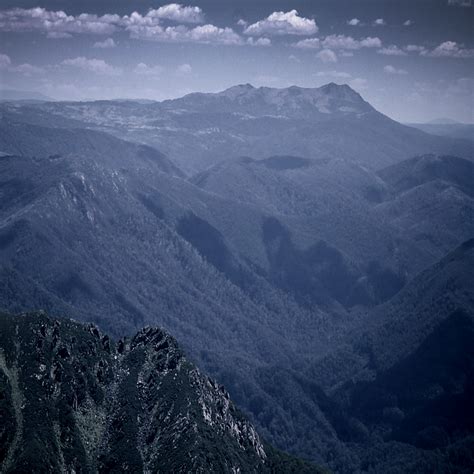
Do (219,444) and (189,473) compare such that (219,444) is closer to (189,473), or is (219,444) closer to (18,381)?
(189,473)

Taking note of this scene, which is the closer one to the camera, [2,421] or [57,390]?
[2,421]

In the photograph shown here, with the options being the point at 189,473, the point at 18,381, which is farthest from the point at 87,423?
the point at 189,473

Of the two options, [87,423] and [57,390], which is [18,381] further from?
[87,423]

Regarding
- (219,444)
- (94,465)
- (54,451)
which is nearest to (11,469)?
(54,451)

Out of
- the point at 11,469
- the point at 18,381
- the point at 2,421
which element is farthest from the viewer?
the point at 18,381

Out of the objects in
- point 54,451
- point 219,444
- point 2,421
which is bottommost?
point 219,444

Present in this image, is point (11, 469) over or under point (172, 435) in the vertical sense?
over

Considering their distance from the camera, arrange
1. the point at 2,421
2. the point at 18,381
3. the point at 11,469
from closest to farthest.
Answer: the point at 11,469 < the point at 2,421 < the point at 18,381

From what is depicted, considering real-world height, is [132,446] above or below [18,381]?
below

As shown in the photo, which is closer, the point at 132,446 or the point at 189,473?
the point at 189,473
